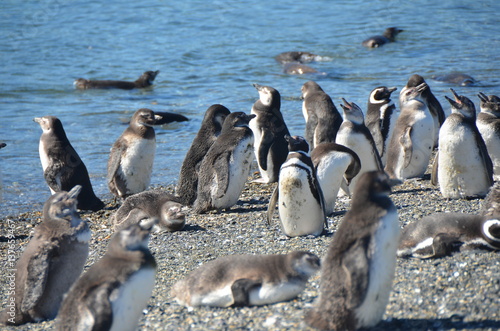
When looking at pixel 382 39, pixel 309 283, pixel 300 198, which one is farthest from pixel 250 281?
pixel 382 39

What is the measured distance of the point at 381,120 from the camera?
9.78 m

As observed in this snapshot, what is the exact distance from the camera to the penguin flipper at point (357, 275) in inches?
160

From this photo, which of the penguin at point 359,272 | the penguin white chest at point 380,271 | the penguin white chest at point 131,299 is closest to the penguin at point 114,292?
the penguin white chest at point 131,299

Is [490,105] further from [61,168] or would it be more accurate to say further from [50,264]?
[50,264]

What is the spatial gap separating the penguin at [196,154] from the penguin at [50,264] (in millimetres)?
2996

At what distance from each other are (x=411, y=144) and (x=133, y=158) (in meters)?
3.35

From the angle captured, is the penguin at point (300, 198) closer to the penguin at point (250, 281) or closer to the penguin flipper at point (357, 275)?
the penguin at point (250, 281)

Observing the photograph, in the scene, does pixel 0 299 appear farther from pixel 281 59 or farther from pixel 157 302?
pixel 281 59

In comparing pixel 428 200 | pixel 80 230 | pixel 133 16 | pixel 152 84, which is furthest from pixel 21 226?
pixel 133 16

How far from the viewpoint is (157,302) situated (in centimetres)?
522

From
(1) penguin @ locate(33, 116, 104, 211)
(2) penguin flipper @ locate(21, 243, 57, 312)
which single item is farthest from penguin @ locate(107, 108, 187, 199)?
(2) penguin flipper @ locate(21, 243, 57, 312)

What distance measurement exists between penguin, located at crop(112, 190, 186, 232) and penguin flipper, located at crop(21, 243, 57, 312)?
6.04 ft

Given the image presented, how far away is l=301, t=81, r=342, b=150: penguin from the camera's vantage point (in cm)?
996

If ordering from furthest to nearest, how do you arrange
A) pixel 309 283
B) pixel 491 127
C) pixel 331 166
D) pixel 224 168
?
pixel 491 127, pixel 224 168, pixel 331 166, pixel 309 283
